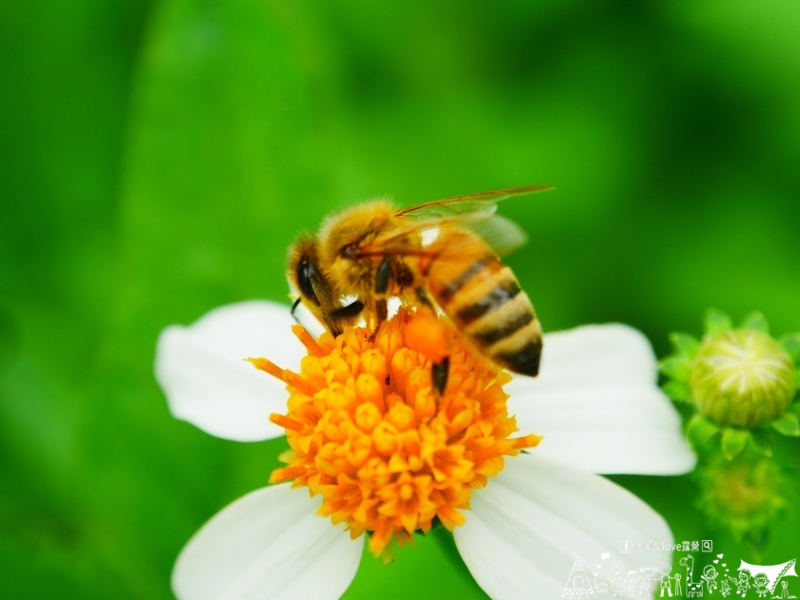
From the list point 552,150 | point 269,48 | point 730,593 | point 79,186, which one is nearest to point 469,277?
point 730,593

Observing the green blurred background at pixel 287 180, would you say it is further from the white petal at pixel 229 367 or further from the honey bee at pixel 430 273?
the honey bee at pixel 430 273

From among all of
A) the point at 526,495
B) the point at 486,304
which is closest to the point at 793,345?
the point at 526,495

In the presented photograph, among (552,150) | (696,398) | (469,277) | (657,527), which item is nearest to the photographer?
(469,277)

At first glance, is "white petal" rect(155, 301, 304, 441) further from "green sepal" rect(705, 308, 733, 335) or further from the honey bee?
"green sepal" rect(705, 308, 733, 335)

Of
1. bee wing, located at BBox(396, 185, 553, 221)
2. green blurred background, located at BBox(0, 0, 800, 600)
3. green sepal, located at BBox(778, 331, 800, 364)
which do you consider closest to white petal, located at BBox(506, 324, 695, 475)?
green sepal, located at BBox(778, 331, 800, 364)

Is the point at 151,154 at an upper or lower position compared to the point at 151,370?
upper

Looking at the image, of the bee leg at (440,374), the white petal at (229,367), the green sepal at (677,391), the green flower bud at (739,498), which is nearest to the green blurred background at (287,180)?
the white petal at (229,367)

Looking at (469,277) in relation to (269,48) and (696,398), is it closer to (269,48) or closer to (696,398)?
(696,398)
